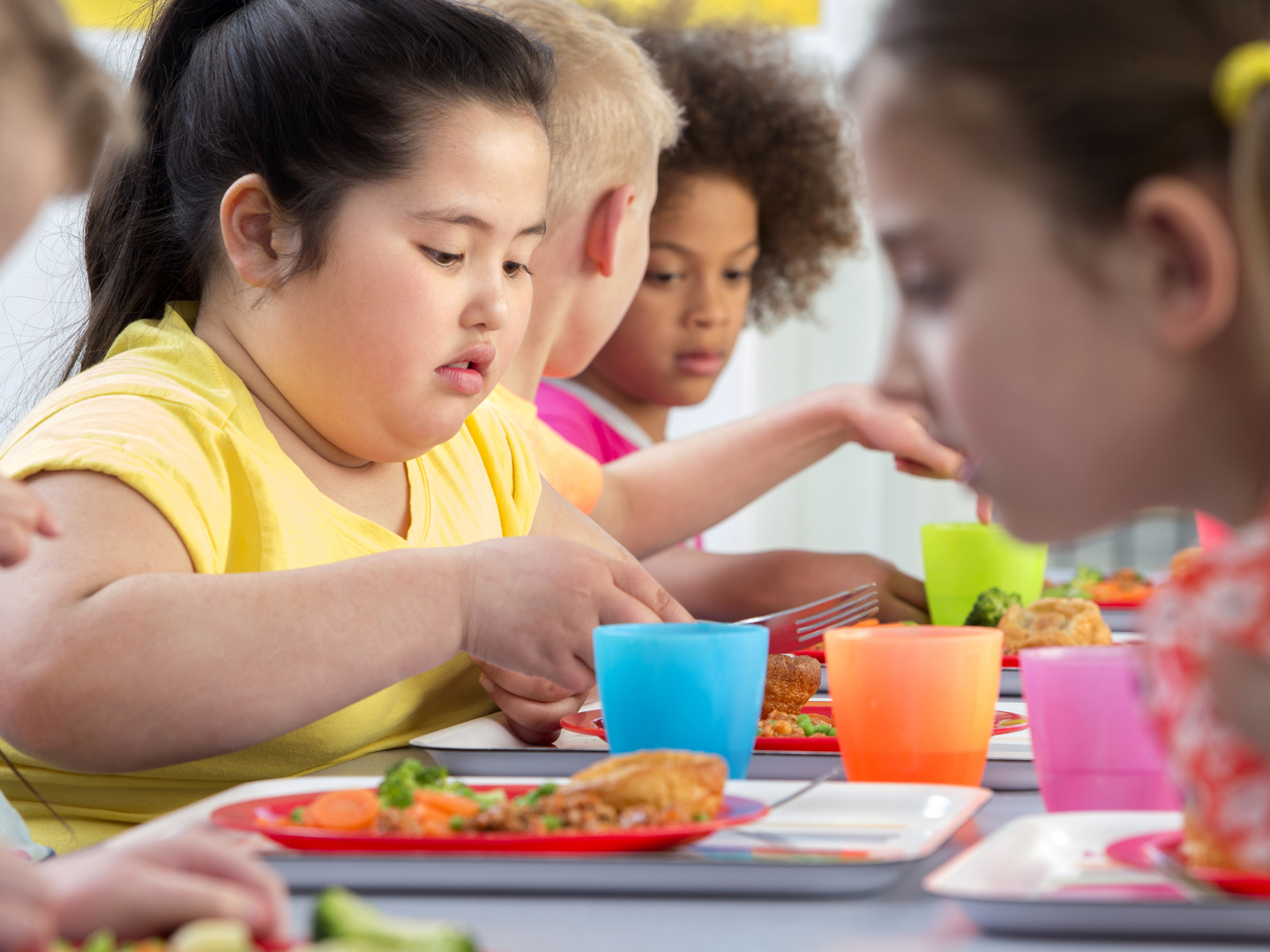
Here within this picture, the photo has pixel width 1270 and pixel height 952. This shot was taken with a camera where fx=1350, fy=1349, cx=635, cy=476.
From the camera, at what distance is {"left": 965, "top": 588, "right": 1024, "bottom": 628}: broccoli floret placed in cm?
125

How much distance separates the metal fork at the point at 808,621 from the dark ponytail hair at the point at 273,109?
430 mm

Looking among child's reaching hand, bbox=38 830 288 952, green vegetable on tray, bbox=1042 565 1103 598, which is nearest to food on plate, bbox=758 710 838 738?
child's reaching hand, bbox=38 830 288 952

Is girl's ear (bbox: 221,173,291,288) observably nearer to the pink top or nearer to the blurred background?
the pink top

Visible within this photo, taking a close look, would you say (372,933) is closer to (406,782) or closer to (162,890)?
(162,890)

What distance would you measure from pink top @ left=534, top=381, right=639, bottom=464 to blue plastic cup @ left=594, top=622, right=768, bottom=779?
1.21 m

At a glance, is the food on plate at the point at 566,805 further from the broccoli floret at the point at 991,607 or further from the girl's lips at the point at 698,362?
the girl's lips at the point at 698,362

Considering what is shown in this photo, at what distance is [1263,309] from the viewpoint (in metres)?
0.43

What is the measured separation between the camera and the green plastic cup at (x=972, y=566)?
139 centimetres

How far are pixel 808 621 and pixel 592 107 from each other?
73 centimetres

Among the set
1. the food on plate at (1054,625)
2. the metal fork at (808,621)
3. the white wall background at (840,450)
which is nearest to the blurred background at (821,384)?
the white wall background at (840,450)

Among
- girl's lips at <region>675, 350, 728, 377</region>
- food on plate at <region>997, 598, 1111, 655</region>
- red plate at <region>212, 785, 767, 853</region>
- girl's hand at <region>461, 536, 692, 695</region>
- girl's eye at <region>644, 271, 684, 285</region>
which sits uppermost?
girl's eye at <region>644, 271, 684, 285</region>

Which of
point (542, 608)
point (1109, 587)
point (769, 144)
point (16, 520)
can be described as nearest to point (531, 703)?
point (542, 608)

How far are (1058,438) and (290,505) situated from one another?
659 millimetres

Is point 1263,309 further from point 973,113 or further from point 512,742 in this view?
point 512,742
